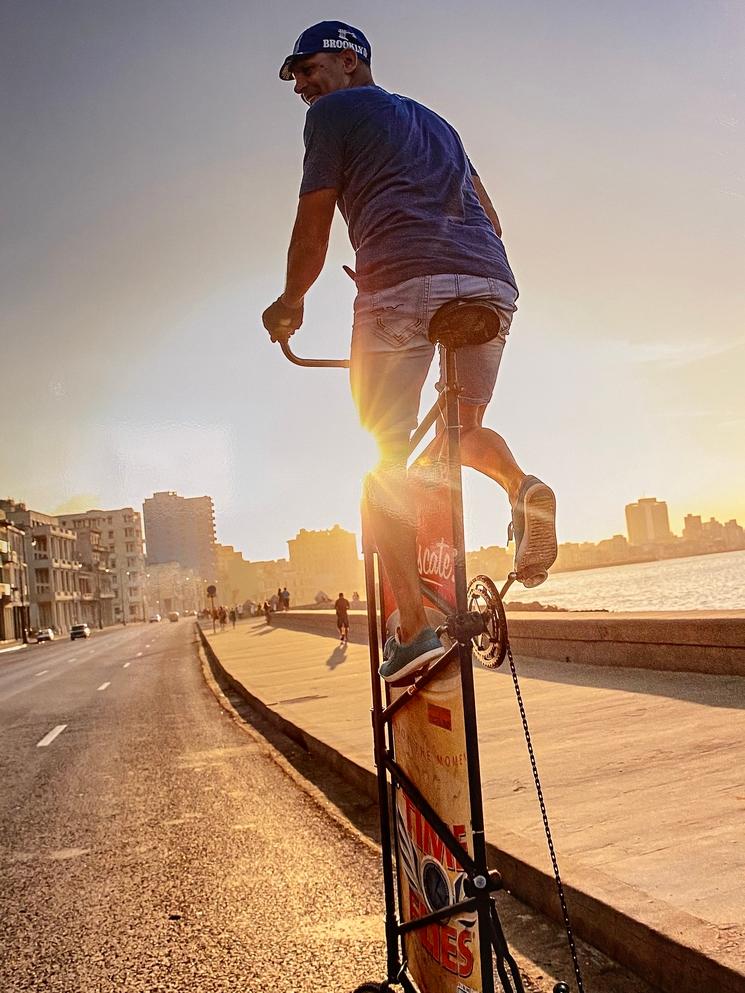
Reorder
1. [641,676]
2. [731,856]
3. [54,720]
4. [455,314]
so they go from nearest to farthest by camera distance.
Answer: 1. [455,314]
2. [731,856]
3. [641,676]
4. [54,720]

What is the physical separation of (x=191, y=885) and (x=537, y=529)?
9.44ft

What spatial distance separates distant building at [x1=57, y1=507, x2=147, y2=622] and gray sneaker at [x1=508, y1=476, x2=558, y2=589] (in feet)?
590

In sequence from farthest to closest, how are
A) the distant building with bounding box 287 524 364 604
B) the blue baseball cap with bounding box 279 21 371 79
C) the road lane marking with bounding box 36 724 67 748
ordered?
the distant building with bounding box 287 524 364 604, the road lane marking with bounding box 36 724 67 748, the blue baseball cap with bounding box 279 21 371 79

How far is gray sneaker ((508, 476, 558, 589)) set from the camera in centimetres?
209

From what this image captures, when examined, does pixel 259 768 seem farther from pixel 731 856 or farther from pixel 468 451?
pixel 468 451

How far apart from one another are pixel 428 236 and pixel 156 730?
9.38 meters

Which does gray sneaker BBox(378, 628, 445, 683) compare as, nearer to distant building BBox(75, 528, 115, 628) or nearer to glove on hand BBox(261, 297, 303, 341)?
glove on hand BBox(261, 297, 303, 341)

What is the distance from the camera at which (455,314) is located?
194 cm

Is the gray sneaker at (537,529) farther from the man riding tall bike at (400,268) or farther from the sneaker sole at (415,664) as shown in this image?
the sneaker sole at (415,664)

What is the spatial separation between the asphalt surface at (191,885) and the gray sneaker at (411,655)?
1181mm

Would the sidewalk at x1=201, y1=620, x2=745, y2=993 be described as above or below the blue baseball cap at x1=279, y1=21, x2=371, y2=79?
below

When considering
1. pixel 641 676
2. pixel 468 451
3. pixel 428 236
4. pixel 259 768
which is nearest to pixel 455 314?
pixel 428 236

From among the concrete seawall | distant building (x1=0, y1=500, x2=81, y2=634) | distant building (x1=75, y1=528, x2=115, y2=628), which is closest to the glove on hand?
the concrete seawall

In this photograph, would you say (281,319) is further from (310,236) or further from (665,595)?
(665,595)
